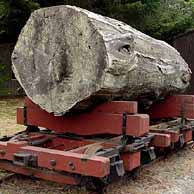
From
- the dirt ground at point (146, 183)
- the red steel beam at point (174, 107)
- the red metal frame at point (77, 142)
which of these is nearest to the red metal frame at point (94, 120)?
the red metal frame at point (77, 142)

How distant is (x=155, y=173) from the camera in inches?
203

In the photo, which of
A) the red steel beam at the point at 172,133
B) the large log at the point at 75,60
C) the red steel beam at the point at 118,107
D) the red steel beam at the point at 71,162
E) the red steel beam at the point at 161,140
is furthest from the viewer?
the red steel beam at the point at 172,133

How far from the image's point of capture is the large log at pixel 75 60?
4297 millimetres

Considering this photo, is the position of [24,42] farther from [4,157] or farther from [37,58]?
[4,157]

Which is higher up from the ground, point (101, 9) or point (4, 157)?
point (101, 9)

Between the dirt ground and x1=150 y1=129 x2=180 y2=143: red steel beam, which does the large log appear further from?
the dirt ground

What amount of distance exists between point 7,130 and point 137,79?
3.49 meters

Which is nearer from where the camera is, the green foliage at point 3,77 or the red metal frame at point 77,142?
the red metal frame at point 77,142

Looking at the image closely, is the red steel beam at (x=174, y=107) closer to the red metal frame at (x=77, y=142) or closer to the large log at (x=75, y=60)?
the red metal frame at (x=77, y=142)

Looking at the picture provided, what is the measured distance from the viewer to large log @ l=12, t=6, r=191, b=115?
430 cm

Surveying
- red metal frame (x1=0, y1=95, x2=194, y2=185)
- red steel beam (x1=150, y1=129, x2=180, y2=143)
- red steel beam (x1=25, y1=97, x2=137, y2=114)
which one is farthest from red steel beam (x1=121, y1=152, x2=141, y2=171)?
red steel beam (x1=150, y1=129, x2=180, y2=143)

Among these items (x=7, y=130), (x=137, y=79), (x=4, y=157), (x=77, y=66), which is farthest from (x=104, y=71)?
(x=7, y=130)

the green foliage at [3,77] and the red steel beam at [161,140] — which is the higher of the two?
the green foliage at [3,77]

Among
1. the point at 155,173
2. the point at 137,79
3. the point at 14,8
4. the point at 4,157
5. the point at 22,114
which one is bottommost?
the point at 155,173
